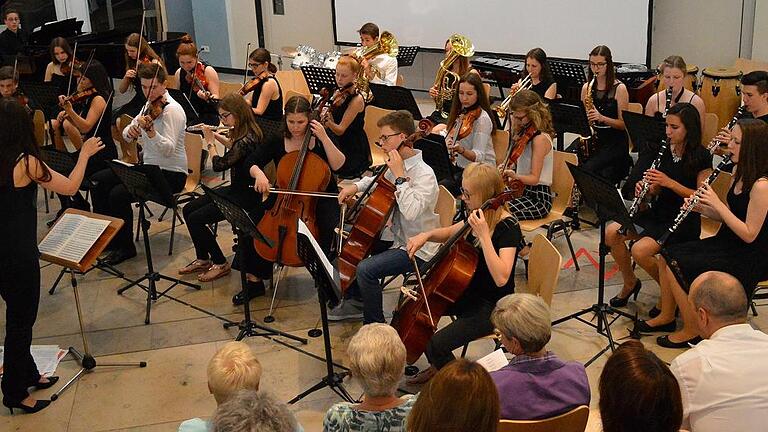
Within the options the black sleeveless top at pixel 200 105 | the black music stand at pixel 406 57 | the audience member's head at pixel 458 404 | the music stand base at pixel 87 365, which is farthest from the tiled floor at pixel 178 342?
the black music stand at pixel 406 57

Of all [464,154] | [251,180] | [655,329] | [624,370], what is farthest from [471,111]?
[624,370]

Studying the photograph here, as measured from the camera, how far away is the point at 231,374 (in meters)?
2.87

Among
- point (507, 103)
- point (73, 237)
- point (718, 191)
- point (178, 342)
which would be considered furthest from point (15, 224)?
point (718, 191)

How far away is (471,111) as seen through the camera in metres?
6.24

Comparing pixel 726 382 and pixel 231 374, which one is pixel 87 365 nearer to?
pixel 231 374

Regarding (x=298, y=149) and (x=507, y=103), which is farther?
(x=507, y=103)

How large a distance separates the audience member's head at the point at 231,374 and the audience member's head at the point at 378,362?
1.22ft

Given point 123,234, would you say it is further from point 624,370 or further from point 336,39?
point 336,39

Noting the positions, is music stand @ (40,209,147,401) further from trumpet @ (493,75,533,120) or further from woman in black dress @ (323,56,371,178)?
trumpet @ (493,75,533,120)

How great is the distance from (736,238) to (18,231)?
3980mm

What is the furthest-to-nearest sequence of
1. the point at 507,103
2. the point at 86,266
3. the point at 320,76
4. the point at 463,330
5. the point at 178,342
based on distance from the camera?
the point at 320,76, the point at 507,103, the point at 178,342, the point at 86,266, the point at 463,330

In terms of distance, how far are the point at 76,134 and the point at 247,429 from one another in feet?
18.5

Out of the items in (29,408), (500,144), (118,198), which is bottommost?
(29,408)

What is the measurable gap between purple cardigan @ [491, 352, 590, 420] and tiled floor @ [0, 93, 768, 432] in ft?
4.58
